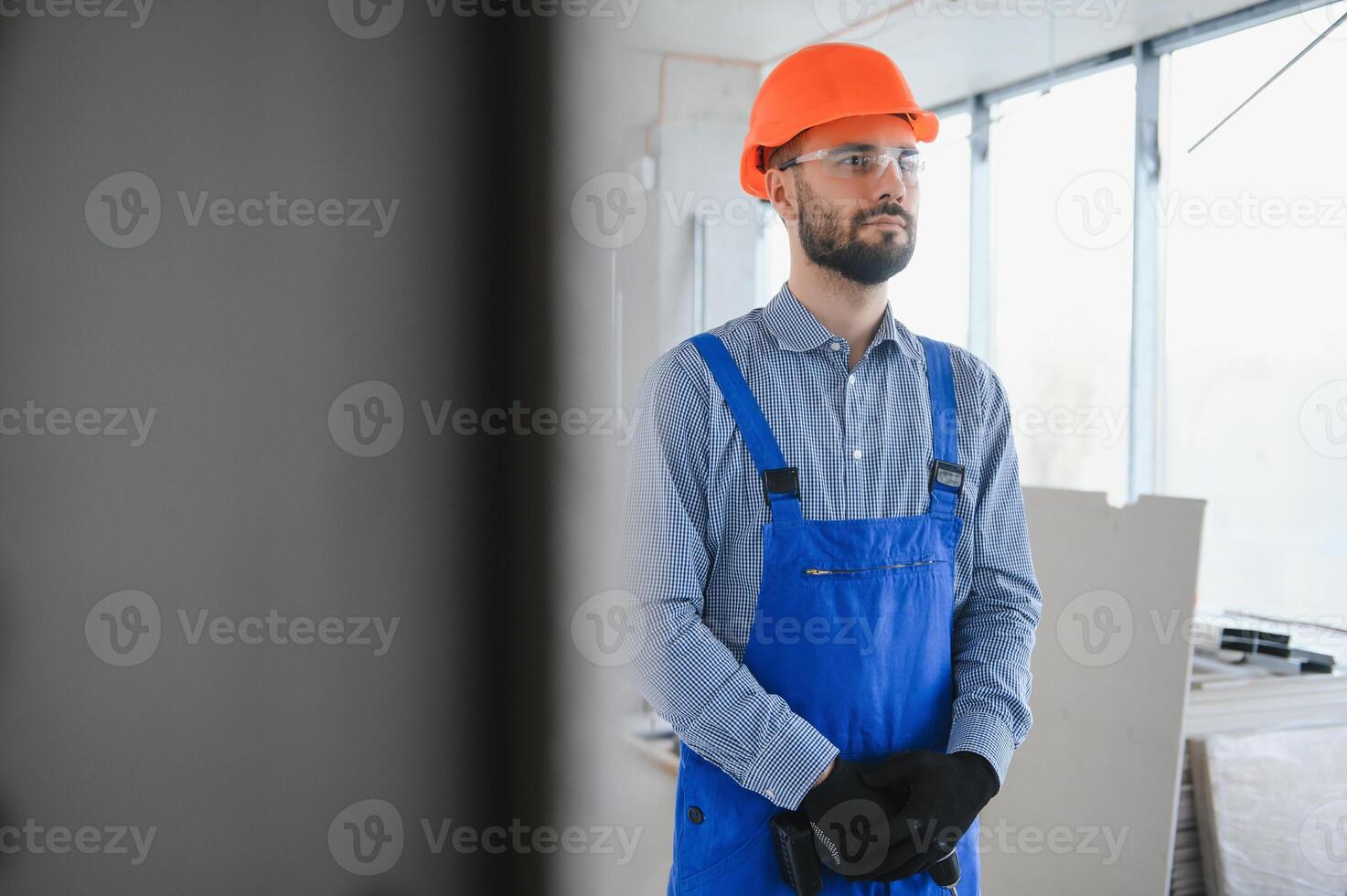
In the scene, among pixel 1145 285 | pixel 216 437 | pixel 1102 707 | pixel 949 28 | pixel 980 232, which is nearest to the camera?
pixel 216 437

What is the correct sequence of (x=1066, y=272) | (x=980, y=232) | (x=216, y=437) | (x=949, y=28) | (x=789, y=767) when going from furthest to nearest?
(x=980, y=232) → (x=1066, y=272) → (x=949, y=28) → (x=789, y=767) → (x=216, y=437)

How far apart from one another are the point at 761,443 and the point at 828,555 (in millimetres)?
116

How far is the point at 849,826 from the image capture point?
889mm

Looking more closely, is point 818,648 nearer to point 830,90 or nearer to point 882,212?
point 882,212

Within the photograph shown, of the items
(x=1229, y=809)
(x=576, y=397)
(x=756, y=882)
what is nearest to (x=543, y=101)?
(x=576, y=397)

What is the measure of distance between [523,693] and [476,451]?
224 millimetres

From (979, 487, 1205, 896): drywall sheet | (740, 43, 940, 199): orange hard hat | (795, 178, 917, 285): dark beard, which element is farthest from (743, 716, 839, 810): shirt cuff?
(979, 487, 1205, 896): drywall sheet

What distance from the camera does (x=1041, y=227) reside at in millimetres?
3916

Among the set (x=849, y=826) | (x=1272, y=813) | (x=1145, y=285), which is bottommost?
(x=1272, y=813)

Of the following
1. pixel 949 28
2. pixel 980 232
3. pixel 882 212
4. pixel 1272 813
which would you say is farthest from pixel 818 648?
pixel 980 232

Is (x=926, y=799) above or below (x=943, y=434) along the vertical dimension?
below

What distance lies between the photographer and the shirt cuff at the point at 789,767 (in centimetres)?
89

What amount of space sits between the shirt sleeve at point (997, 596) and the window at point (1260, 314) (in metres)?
2.07

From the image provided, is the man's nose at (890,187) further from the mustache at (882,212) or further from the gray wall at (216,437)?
the gray wall at (216,437)
